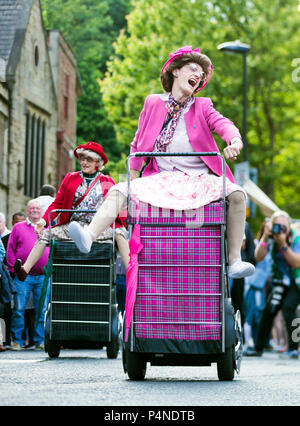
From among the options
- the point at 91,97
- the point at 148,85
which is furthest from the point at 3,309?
the point at 148,85

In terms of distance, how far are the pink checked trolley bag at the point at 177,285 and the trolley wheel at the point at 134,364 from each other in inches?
1.9

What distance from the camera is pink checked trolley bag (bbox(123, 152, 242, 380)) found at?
6891 mm

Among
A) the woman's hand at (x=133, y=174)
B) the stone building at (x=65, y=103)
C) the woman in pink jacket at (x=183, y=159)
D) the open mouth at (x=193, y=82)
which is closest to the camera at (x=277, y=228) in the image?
the woman in pink jacket at (x=183, y=159)

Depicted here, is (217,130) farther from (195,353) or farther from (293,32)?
(293,32)

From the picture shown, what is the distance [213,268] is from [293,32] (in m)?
31.2

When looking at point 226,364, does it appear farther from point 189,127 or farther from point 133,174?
point 189,127

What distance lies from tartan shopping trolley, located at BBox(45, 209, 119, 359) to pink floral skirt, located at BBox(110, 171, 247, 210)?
10.8 ft

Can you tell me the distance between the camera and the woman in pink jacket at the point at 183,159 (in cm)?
682

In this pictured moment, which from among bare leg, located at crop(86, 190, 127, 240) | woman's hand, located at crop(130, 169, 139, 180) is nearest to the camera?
woman's hand, located at crop(130, 169, 139, 180)

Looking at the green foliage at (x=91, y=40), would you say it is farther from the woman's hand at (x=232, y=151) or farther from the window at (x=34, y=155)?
the woman's hand at (x=232, y=151)

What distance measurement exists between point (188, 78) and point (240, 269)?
1500 millimetres

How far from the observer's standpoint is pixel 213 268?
6.97 meters

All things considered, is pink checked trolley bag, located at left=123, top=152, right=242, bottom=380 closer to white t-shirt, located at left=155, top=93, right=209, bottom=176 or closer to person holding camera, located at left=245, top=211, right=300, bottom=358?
white t-shirt, located at left=155, top=93, right=209, bottom=176

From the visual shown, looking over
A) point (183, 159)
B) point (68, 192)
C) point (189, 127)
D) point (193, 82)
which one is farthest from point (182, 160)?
point (68, 192)
